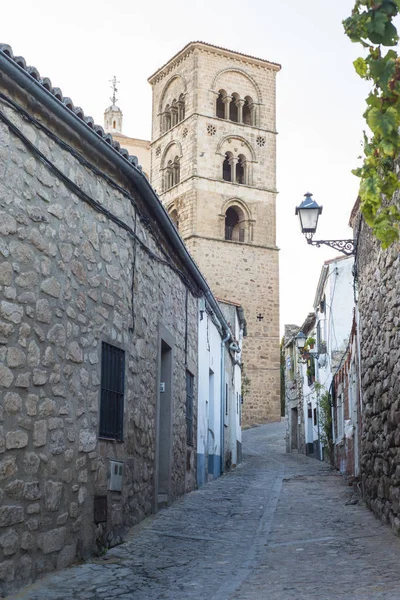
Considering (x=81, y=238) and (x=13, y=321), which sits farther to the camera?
(x=81, y=238)

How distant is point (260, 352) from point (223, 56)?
17.0m

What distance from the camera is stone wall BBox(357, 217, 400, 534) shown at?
7305 mm

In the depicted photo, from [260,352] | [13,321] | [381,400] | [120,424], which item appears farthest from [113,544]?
[260,352]

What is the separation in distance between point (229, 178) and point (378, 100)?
1626 inches

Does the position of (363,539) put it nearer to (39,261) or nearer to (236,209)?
(39,261)

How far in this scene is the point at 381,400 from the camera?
26.7 feet

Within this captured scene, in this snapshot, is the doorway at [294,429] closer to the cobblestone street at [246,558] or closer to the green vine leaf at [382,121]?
the cobblestone street at [246,558]

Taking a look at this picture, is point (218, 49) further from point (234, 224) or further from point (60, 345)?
point (60, 345)

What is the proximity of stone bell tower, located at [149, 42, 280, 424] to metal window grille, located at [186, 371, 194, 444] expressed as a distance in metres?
27.1

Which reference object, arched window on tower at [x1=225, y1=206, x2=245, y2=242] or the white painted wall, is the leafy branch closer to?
the white painted wall

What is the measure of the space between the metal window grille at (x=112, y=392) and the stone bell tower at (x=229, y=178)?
32073 mm

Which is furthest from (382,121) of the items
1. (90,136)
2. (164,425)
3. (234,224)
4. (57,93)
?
(234,224)

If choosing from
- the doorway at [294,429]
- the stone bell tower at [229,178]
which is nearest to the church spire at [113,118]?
the stone bell tower at [229,178]

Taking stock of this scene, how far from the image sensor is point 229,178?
44406 millimetres
